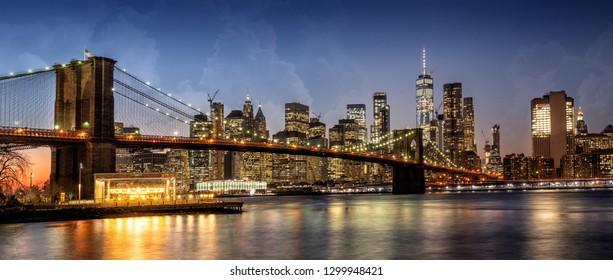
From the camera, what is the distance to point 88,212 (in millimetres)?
58719

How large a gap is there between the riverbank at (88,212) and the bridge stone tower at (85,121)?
8.01 metres

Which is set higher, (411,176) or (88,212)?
(411,176)

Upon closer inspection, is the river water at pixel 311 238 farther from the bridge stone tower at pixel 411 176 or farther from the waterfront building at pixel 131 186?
the bridge stone tower at pixel 411 176

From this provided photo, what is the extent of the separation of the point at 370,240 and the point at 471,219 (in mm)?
20966

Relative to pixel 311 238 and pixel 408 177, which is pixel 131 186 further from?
pixel 408 177

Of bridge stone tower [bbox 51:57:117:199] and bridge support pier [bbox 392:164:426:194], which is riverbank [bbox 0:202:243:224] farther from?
bridge support pier [bbox 392:164:426:194]

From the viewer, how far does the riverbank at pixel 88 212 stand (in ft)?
183

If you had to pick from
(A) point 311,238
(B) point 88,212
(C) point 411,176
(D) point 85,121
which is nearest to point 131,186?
(B) point 88,212

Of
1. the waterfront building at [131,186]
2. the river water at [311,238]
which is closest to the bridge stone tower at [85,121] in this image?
the waterfront building at [131,186]

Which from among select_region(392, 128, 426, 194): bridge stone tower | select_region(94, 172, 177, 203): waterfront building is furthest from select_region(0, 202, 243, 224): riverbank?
select_region(392, 128, 426, 194): bridge stone tower

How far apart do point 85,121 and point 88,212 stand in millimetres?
15703

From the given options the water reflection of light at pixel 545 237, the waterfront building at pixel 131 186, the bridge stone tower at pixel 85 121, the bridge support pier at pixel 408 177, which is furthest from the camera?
the bridge support pier at pixel 408 177
